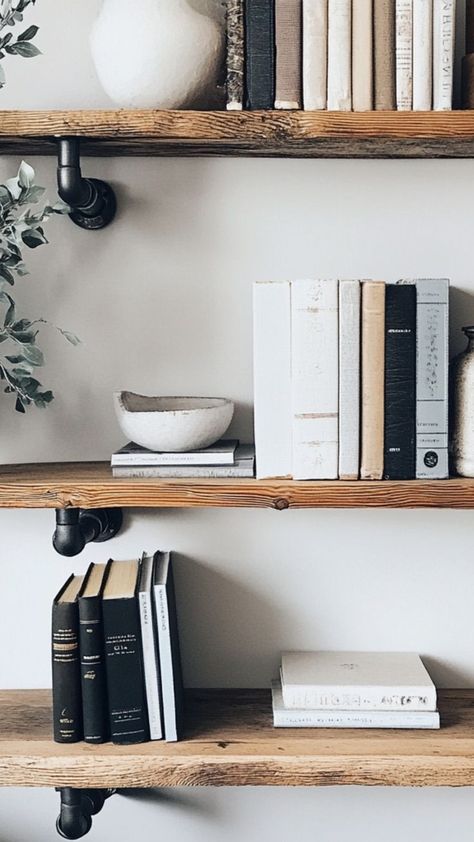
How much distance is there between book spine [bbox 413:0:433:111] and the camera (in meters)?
1.13

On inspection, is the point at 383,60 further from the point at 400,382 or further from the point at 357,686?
the point at 357,686

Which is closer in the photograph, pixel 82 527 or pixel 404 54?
pixel 404 54

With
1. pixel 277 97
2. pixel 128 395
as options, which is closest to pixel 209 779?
pixel 128 395

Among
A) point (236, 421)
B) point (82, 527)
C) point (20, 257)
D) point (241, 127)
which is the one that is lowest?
point (82, 527)

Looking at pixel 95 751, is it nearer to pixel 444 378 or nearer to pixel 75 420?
pixel 75 420

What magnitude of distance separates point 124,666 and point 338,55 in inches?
31.3

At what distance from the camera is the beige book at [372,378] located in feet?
3.80

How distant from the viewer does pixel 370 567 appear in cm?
138

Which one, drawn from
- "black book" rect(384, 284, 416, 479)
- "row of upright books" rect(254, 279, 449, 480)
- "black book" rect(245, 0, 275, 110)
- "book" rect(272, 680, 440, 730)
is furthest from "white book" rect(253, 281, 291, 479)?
"book" rect(272, 680, 440, 730)

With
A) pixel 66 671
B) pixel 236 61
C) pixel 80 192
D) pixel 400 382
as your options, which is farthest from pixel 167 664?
pixel 236 61

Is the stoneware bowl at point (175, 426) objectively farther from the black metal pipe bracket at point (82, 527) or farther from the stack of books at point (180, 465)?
the black metal pipe bracket at point (82, 527)

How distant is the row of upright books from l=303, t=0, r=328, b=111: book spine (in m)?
0.22

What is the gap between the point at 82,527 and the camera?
130 cm

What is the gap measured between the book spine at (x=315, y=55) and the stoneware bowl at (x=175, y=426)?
0.40 m
